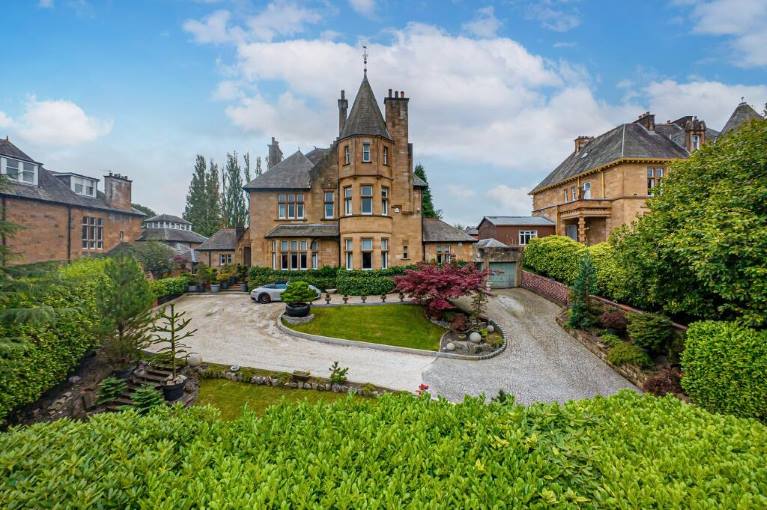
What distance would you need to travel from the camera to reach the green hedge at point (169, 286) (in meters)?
23.9

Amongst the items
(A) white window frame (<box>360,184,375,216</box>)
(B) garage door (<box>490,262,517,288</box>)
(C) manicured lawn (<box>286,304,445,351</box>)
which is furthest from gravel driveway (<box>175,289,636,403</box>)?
(A) white window frame (<box>360,184,375,216</box>)

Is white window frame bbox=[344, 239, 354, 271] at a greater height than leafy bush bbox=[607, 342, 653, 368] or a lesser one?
greater

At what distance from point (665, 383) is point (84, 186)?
45192 mm

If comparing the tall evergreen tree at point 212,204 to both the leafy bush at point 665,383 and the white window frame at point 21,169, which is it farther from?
the leafy bush at point 665,383

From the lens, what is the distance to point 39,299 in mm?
10367

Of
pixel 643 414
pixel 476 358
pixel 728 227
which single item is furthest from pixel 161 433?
pixel 728 227

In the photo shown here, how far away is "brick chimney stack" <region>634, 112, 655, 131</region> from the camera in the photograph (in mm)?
33250

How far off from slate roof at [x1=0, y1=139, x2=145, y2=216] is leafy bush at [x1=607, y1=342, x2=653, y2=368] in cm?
3835

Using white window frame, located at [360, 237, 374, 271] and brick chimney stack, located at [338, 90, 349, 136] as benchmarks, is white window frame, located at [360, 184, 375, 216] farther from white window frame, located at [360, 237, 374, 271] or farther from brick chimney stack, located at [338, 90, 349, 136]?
brick chimney stack, located at [338, 90, 349, 136]

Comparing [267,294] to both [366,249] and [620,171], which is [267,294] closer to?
[366,249]

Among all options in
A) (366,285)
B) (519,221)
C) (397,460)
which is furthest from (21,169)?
(519,221)

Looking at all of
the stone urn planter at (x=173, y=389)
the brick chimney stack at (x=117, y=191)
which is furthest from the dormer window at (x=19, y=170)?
the stone urn planter at (x=173, y=389)

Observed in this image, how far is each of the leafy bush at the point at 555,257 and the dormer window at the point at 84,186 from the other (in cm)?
4295

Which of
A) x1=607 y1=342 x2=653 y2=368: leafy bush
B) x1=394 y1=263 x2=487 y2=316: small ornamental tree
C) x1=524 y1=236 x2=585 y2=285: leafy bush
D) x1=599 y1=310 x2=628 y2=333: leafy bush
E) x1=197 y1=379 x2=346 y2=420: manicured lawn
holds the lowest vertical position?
x1=197 y1=379 x2=346 y2=420: manicured lawn
